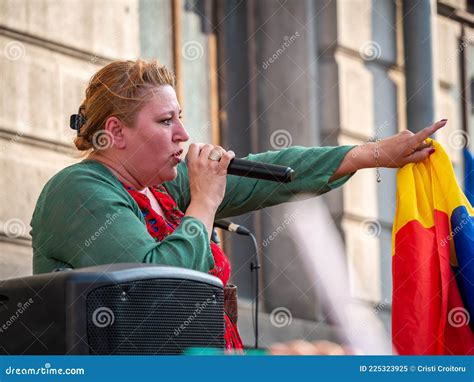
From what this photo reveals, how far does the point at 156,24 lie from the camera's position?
7094 millimetres

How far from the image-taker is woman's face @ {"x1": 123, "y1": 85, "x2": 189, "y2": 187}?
3.70 metres

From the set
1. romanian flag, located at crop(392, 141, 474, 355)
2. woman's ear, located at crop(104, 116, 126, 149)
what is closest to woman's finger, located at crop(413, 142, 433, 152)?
romanian flag, located at crop(392, 141, 474, 355)

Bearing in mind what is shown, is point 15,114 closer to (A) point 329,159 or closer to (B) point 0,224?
(B) point 0,224

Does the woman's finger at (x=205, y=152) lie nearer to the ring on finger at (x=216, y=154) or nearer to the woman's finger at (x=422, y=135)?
the ring on finger at (x=216, y=154)

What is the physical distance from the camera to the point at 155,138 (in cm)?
370

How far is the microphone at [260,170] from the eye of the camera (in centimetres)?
362

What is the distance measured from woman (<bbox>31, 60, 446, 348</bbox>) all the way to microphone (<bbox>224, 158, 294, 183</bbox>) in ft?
0.08

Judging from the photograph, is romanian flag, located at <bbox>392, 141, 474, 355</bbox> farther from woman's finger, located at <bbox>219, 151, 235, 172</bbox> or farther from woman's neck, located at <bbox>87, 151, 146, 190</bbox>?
woman's neck, located at <bbox>87, 151, 146, 190</bbox>

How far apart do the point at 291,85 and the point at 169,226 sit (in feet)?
12.7

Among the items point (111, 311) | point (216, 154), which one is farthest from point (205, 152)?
point (111, 311)

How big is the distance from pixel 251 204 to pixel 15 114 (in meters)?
2.14

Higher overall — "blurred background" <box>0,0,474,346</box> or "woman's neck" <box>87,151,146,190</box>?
"blurred background" <box>0,0,474,346</box>

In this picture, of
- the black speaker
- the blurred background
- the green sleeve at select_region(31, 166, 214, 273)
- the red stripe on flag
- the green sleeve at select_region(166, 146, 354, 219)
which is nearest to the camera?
the black speaker

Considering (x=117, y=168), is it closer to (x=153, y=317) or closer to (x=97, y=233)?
(x=97, y=233)
